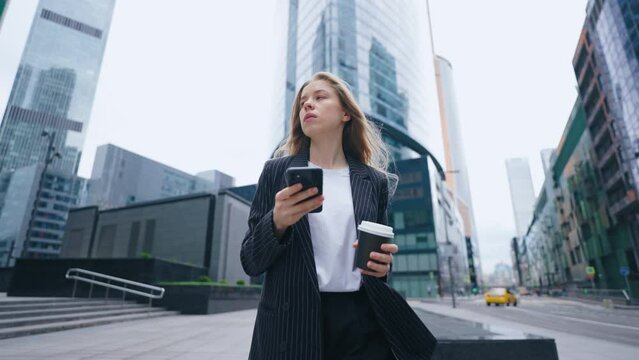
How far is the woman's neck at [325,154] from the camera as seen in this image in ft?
6.17

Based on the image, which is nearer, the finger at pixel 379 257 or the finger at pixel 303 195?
the finger at pixel 303 195

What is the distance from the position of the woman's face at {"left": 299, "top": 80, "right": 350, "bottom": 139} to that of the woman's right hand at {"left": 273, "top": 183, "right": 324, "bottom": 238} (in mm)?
662

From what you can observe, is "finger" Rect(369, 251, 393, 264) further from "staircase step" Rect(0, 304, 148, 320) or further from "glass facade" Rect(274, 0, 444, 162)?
"glass facade" Rect(274, 0, 444, 162)

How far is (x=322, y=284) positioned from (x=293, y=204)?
0.42 metres

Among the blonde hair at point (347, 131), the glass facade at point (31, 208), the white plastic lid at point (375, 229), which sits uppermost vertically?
the glass facade at point (31, 208)

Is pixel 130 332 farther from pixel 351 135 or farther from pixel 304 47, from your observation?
pixel 304 47

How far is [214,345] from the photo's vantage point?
7016mm

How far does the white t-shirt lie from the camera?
4.71 ft

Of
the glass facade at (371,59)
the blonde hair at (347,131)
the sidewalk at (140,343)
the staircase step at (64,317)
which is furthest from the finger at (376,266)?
the glass facade at (371,59)

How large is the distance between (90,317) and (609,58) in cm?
4986

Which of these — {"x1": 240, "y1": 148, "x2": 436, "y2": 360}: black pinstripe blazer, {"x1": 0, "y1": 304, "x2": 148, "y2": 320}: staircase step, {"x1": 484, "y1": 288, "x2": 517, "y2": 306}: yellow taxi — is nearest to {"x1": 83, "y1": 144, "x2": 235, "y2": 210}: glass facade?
{"x1": 484, "y1": 288, "x2": 517, "y2": 306}: yellow taxi

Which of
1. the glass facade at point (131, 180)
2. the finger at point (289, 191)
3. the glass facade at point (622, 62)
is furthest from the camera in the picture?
the glass facade at point (131, 180)

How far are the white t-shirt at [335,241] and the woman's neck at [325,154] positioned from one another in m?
0.23

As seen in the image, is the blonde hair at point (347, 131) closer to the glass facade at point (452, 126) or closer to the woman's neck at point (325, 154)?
the woman's neck at point (325, 154)
